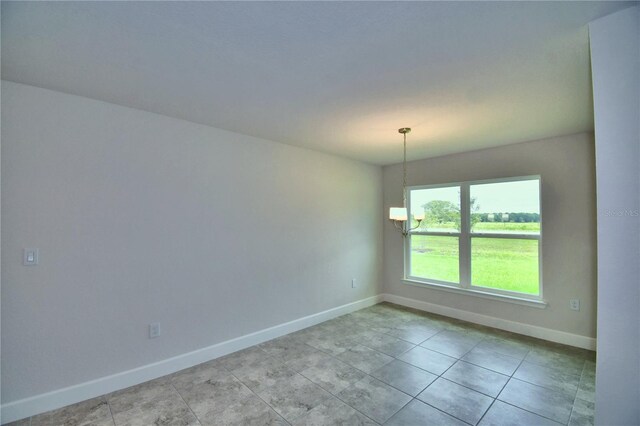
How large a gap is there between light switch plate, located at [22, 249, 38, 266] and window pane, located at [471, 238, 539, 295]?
16.1 ft

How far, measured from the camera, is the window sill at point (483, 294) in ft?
11.9

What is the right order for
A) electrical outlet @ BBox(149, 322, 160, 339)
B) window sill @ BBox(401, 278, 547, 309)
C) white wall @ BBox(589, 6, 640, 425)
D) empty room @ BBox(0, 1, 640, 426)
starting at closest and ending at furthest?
white wall @ BBox(589, 6, 640, 425)
empty room @ BBox(0, 1, 640, 426)
electrical outlet @ BBox(149, 322, 160, 339)
window sill @ BBox(401, 278, 547, 309)

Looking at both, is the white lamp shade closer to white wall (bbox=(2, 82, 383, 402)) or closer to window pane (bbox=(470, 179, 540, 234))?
white wall (bbox=(2, 82, 383, 402))

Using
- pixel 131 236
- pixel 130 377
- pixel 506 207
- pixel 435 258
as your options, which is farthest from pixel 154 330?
pixel 506 207

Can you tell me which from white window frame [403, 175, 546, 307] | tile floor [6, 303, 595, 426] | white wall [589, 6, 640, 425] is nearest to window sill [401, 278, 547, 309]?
white window frame [403, 175, 546, 307]

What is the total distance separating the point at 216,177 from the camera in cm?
317

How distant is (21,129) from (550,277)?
18.2 feet

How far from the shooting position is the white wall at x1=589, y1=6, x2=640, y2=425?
1.36m

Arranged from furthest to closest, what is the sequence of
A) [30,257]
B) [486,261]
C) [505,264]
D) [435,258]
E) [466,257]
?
[435,258]
[466,257]
[486,261]
[505,264]
[30,257]

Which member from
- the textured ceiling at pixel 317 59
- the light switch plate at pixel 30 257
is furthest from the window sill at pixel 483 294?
the light switch plate at pixel 30 257

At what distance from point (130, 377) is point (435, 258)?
166 inches

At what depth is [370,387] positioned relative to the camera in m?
2.51

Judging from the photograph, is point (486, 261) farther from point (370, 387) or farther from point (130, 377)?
point (130, 377)

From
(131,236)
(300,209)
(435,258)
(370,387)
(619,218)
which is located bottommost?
(370,387)
